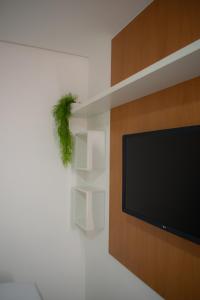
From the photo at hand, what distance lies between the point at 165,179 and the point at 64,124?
1383 mm

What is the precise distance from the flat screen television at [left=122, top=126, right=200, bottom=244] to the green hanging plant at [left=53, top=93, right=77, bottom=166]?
0.88 meters

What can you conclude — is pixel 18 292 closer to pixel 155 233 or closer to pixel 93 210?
pixel 93 210

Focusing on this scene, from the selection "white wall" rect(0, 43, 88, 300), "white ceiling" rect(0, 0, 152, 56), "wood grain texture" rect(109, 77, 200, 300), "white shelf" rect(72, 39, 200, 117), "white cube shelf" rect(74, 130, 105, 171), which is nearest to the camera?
"white shelf" rect(72, 39, 200, 117)

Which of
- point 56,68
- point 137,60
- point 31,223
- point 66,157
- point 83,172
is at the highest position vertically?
point 56,68

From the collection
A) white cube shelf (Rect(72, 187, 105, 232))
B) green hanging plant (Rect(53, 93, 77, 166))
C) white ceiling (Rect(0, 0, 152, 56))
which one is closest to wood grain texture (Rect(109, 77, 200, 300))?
white cube shelf (Rect(72, 187, 105, 232))

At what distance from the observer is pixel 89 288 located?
2.59 m

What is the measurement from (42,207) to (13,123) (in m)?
0.91

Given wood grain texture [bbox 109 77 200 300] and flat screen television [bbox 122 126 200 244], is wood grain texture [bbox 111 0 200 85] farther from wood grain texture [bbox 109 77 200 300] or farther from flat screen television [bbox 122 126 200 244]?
flat screen television [bbox 122 126 200 244]

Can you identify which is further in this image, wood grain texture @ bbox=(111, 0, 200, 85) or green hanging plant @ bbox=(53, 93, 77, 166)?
green hanging plant @ bbox=(53, 93, 77, 166)

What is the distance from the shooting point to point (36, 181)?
2535 mm

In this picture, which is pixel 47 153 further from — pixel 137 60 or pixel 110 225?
pixel 137 60

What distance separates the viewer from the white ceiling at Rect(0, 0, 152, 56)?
1.80 metres

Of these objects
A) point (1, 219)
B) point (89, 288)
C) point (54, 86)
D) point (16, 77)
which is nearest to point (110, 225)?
point (89, 288)

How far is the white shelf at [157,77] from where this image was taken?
1.12 m
